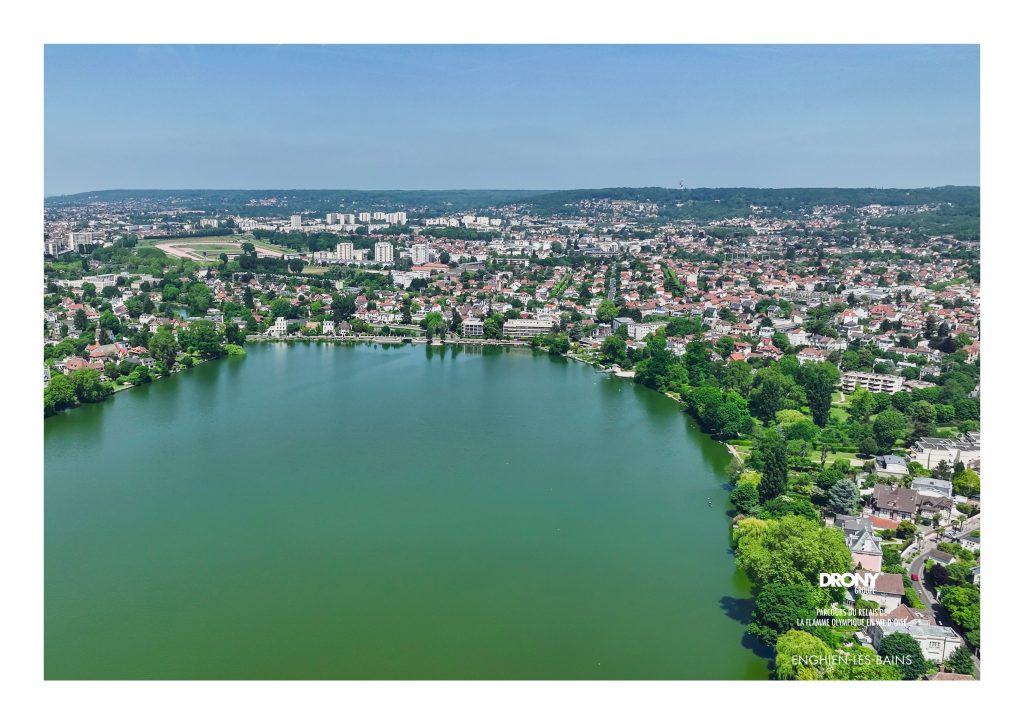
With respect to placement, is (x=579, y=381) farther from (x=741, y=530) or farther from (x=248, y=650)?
(x=248, y=650)

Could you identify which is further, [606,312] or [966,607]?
[606,312]

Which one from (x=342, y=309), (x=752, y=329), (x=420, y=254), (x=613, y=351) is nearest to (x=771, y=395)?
(x=613, y=351)

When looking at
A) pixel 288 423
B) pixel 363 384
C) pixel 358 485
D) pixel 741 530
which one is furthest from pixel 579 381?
pixel 741 530

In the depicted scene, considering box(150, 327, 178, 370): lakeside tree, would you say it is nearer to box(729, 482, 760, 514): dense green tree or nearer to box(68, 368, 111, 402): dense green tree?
box(68, 368, 111, 402): dense green tree

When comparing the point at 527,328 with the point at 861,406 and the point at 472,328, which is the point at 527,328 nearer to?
the point at 472,328

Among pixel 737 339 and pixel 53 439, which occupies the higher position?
pixel 737 339

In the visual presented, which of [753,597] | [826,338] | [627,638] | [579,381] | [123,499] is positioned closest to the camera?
[627,638]

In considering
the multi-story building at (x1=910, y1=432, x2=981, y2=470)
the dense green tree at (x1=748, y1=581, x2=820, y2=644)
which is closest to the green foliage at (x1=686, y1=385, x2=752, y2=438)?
the multi-story building at (x1=910, y1=432, x2=981, y2=470)
